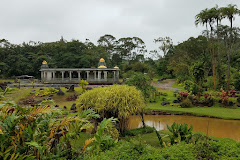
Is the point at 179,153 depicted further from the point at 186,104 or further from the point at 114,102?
the point at 186,104

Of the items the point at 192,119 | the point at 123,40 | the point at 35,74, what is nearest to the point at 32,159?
the point at 192,119

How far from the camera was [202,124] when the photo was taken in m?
10.3

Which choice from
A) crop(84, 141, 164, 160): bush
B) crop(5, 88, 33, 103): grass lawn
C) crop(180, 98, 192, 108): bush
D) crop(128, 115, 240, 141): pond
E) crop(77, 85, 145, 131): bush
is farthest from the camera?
crop(5, 88, 33, 103): grass lawn

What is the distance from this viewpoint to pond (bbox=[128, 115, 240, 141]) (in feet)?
28.9

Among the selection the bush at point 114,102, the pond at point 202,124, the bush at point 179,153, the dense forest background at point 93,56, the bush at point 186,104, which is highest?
the dense forest background at point 93,56

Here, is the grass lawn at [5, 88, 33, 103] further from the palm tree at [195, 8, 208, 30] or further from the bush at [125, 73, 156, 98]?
the palm tree at [195, 8, 208, 30]

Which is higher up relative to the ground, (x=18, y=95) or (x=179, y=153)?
(x=179, y=153)

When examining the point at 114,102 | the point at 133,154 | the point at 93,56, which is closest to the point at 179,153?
the point at 133,154

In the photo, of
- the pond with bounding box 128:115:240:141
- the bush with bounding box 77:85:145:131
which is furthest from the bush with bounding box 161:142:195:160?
the pond with bounding box 128:115:240:141

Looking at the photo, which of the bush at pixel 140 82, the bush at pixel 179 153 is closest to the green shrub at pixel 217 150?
the bush at pixel 179 153

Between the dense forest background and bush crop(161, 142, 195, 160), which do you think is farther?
the dense forest background

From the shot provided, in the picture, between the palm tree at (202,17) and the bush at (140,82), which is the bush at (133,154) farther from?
the palm tree at (202,17)

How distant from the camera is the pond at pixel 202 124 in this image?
28.9ft

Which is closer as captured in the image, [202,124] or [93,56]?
[202,124]
